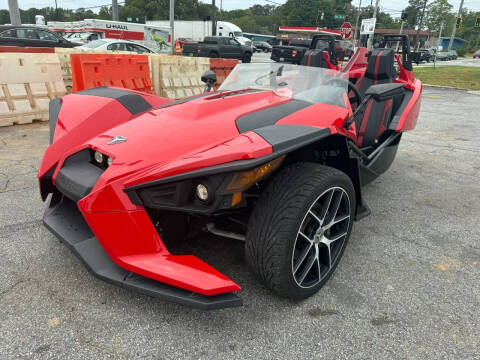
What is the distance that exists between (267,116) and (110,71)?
503cm

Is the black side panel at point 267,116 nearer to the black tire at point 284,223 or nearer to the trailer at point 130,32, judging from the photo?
the black tire at point 284,223

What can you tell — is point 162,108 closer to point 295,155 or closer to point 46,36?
point 295,155

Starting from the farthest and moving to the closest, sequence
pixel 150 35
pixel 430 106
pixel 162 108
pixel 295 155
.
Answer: pixel 150 35 → pixel 430 106 → pixel 162 108 → pixel 295 155

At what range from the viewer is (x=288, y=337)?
5.80 ft

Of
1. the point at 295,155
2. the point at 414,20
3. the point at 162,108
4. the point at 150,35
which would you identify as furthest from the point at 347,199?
the point at 414,20

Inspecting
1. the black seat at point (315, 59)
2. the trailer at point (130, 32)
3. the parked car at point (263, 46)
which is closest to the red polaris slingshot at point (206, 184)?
the black seat at point (315, 59)

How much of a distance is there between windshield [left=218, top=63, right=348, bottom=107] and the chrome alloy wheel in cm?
81

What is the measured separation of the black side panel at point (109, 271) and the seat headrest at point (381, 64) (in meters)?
3.71

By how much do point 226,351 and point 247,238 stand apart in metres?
0.55

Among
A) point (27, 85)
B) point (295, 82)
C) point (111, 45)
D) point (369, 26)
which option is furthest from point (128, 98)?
point (369, 26)

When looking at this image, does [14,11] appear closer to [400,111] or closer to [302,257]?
[400,111]

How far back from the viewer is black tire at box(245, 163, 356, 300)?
69.0 inches

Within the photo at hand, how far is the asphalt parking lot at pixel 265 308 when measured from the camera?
1.69m

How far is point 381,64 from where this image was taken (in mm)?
4301
